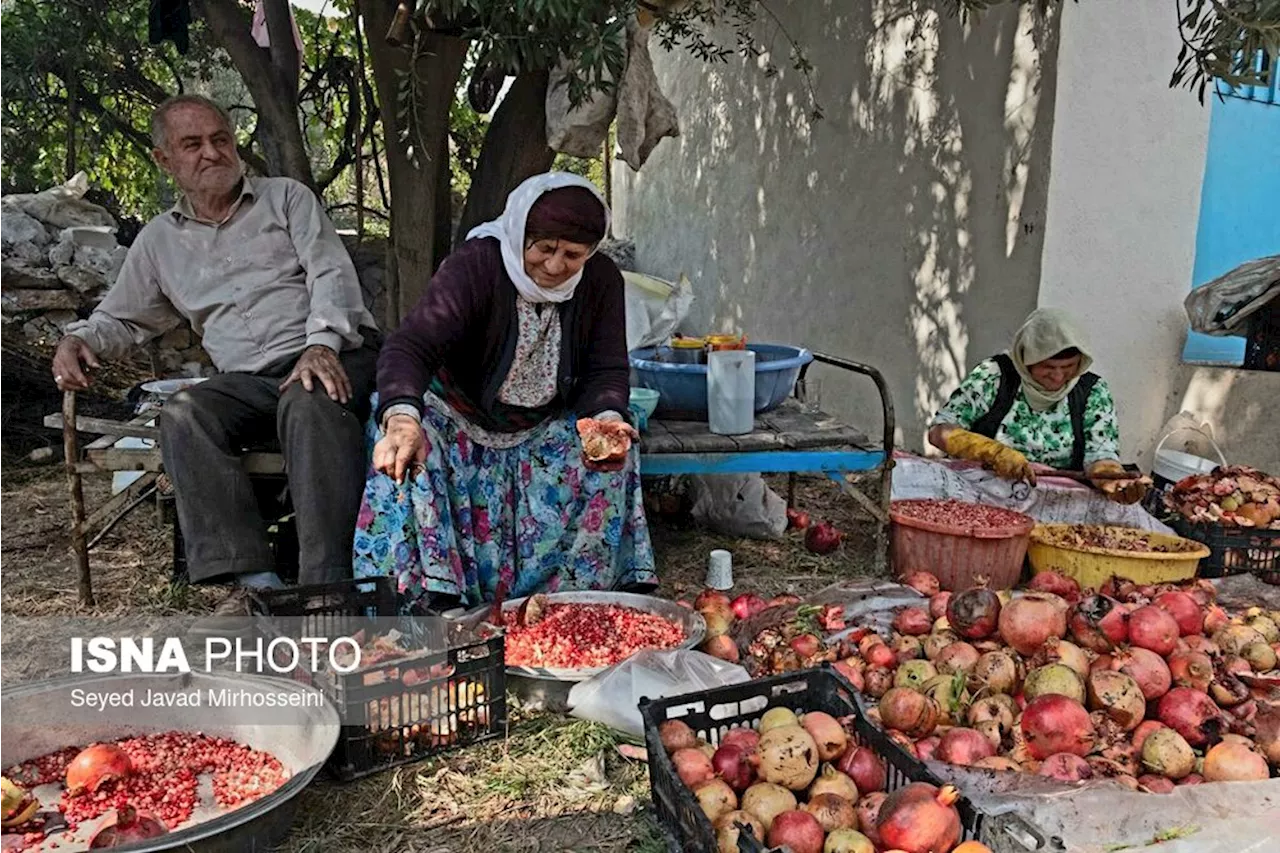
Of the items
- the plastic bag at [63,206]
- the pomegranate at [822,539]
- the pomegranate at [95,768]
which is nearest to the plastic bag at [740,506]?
the pomegranate at [822,539]

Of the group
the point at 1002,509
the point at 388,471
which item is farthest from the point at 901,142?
the point at 388,471

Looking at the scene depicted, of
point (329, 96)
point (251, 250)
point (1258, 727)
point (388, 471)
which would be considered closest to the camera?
point (1258, 727)

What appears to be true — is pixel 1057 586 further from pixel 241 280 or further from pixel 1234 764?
pixel 241 280

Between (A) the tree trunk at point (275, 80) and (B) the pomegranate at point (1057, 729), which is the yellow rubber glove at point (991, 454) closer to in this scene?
(B) the pomegranate at point (1057, 729)

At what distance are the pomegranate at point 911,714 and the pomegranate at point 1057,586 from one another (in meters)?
1.04

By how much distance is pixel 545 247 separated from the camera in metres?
3.10

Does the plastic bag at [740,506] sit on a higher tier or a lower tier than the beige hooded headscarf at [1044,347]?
lower

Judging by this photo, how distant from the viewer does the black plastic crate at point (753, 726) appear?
65.4 inches

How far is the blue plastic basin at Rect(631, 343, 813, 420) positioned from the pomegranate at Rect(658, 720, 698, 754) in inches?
82.9

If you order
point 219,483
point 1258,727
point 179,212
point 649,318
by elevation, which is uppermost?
point 179,212

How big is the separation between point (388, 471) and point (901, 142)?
166 inches

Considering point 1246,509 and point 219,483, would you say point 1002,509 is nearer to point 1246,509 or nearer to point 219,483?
point 1246,509

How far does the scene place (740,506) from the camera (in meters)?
4.46

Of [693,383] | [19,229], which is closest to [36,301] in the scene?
[19,229]
